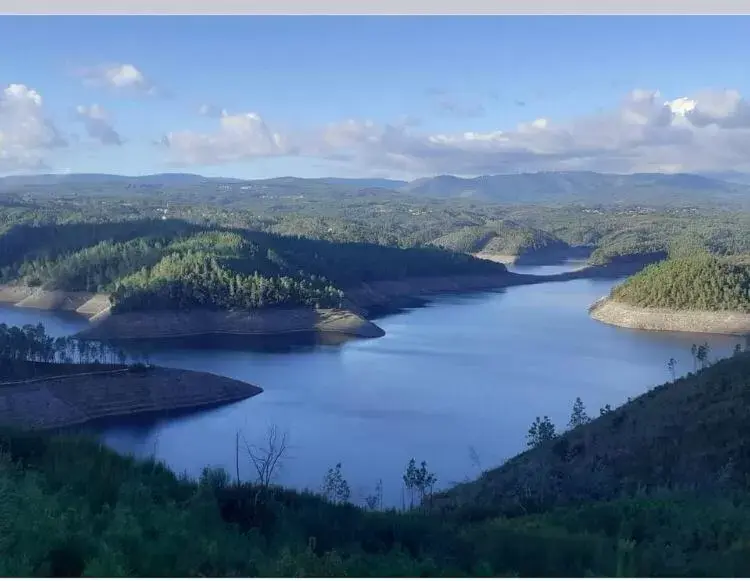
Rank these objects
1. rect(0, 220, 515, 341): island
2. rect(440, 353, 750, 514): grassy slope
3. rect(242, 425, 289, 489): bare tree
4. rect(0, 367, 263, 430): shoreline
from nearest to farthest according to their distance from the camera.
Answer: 1. rect(242, 425, 289, 489): bare tree
2. rect(440, 353, 750, 514): grassy slope
3. rect(0, 367, 263, 430): shoreline
4. rect(0, 220, 515, 341): island

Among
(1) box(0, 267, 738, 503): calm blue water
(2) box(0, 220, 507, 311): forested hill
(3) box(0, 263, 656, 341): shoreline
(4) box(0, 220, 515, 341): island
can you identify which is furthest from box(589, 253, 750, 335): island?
(2) box(0, 220, 507, 311): forested hill

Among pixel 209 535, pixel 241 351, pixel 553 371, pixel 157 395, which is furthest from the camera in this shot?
pixel 241 351

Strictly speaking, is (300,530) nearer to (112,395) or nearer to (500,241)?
(112,395)

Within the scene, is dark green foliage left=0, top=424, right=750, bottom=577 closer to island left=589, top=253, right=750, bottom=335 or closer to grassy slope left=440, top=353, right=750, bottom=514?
grassy slope left=440, top=353, right=750, bottom=514

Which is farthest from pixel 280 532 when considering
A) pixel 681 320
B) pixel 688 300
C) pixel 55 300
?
pixel 55 300

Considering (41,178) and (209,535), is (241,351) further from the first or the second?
(41,178)

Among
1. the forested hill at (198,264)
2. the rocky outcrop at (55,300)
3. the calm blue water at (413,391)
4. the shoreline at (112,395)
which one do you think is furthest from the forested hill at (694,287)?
the rocky outcrop at (55,300)

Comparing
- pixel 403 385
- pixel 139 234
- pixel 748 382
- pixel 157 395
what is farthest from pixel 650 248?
pixel 748 382

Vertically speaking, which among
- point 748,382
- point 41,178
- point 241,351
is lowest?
point 241,351
